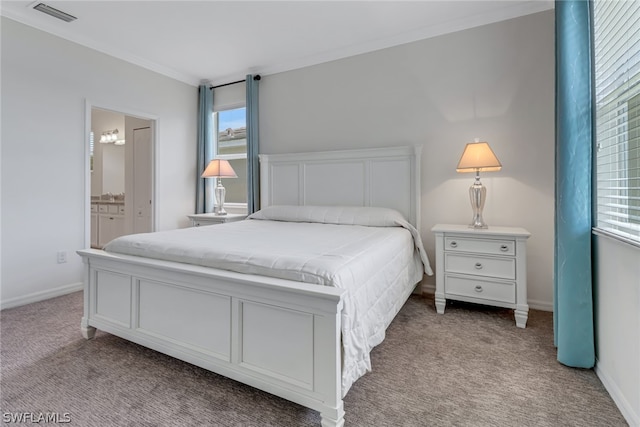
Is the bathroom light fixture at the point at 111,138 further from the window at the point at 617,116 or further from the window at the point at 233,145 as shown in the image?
the window at the point at 617,116

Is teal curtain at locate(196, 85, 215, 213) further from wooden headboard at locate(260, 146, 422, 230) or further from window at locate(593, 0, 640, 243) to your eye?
window at locate(593, 0, 640, 243)

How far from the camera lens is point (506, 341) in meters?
2.05

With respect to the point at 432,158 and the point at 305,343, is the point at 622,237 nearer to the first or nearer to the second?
the point at 305,343

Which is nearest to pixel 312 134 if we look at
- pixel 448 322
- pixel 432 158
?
pixel 432 158

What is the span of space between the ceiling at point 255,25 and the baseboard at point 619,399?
276cm

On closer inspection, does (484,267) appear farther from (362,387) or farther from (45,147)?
(45,147)

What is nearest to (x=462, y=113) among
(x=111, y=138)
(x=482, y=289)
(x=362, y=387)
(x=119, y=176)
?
(x=482, y=289)

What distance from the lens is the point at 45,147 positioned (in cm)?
288

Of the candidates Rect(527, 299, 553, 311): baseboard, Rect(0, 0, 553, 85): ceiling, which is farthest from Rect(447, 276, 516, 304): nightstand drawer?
Rect(0, 0, 553, 85): ceiling

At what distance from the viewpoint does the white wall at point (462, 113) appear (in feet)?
8.57

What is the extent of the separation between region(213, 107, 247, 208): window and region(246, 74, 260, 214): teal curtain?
0.99 feet

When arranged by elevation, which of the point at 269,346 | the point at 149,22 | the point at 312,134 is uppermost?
the point at 149,22

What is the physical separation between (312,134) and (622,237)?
2860 millimetres

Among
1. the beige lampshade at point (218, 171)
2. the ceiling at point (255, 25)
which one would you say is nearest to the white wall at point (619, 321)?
the ceiling at point (255, 25)
